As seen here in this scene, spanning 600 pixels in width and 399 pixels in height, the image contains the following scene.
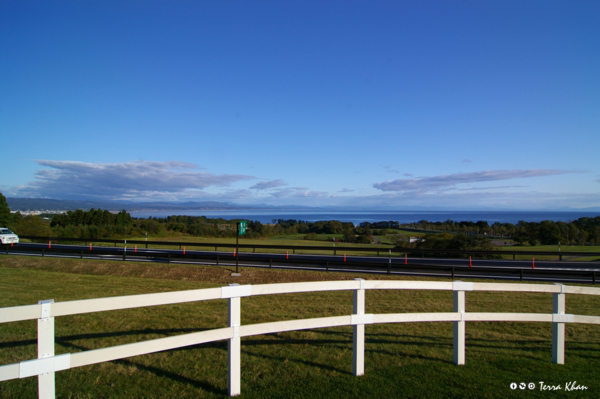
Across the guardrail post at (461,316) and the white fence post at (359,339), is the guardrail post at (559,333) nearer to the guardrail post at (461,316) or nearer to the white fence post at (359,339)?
the guardrail post at (461,316)

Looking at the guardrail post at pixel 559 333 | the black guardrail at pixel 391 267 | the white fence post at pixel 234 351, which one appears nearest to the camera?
the white fence post at pixel 234 351

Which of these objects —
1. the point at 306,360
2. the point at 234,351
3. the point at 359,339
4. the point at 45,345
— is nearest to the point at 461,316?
the point at 359,339

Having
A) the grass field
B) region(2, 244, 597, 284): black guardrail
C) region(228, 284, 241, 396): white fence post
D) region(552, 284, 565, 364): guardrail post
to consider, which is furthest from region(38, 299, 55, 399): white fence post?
region(2, 244, 597, 284): black guardrail

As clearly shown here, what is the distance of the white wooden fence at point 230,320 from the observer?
9.29ft

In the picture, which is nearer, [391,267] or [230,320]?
[230,320]

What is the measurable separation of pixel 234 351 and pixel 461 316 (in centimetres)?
291

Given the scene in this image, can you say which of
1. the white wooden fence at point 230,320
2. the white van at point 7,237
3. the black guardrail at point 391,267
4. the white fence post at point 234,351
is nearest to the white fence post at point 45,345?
the white wooden fence at point 230,320

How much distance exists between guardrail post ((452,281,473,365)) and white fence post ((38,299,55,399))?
173 inches

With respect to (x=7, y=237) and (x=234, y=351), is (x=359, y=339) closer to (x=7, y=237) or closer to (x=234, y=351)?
(x=234, y=351)

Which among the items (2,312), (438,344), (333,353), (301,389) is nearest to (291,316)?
(333,353)

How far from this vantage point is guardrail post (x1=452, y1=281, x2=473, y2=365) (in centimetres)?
446

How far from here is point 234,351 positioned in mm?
3627

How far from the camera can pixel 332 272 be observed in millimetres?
19844

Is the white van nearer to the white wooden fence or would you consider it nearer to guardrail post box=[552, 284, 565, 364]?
the white wooden fence
